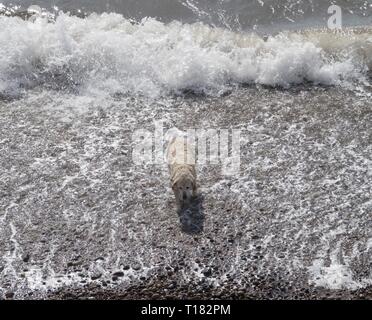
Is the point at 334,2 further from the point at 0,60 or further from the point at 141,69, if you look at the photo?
the point at 0,60

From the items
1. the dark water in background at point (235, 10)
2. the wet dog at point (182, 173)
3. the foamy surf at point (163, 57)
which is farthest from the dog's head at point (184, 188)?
the dark water in background at point (235, 10)

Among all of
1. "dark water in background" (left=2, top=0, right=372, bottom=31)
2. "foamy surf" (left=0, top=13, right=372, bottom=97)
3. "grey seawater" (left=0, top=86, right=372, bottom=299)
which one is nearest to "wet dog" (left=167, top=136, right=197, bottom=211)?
"grey seawater" (left=0, top=86, right=372, bottom=299)

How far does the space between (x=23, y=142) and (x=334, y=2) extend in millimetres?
7723

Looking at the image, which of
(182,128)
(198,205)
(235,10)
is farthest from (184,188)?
(235,10)

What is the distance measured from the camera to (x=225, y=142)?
30.6 ft

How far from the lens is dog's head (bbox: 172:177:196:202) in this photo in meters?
8.02

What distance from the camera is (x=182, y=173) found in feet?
26.5

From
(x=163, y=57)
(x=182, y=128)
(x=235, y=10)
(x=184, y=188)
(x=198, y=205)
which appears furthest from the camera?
(x=235, y=10)

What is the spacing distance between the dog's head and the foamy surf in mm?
2919

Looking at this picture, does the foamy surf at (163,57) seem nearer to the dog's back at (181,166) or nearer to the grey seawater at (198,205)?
the grey seawater at (198,205)

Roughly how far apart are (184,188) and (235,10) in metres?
6.60

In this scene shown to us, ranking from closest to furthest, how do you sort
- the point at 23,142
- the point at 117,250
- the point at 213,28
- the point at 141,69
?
the point at 117,250
the point at 23,142
the point at 141,69
the point at 213,28

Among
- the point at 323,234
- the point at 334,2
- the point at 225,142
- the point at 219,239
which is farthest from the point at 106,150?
the point at 334,2

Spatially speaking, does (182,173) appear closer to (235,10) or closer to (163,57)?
(163,57)
